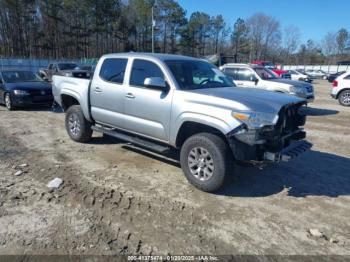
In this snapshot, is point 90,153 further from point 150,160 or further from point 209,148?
point 209,148

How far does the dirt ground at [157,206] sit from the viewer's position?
3137mm

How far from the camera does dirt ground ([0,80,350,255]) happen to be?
3.14 m

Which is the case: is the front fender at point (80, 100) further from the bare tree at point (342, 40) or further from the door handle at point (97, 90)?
the bare tree at point (342, 40)

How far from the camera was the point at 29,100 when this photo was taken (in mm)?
10992

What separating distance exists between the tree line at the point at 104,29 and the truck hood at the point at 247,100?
151 ft

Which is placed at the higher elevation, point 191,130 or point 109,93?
point 109,93

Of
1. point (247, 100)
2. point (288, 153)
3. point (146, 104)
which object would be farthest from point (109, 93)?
point (288, 153)

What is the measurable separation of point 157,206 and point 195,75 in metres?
2.40

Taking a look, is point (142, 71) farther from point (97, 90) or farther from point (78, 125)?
point (78, 125)

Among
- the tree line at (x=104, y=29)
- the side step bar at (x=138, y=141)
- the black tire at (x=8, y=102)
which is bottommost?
the black tire at (x=8, y=102)

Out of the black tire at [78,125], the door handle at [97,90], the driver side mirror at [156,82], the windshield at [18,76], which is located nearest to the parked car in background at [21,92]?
the windshield at [18,76]

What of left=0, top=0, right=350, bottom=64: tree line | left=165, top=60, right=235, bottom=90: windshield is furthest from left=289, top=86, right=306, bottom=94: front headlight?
left=0, top=0, right=350, bottom=64: tree line

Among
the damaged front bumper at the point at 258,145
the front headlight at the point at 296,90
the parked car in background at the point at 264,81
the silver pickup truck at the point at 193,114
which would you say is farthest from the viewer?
the parked car in background at the point at 264,81

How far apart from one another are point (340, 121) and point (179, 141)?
7.84 meters
